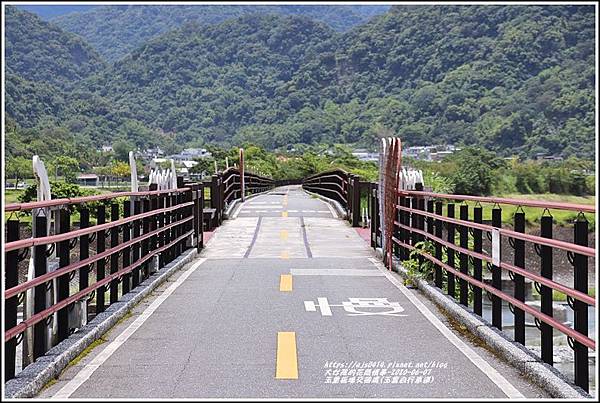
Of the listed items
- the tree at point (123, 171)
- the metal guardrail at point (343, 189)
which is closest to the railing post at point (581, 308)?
the tree at point (123, 171)

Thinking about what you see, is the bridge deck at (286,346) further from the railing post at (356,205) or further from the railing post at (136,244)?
the railing post at (356,205)

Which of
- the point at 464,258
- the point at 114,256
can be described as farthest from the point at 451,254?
the point at 114,256

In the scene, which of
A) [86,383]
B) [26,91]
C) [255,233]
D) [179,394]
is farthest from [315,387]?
[26,91]

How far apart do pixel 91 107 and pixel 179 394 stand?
156429mm

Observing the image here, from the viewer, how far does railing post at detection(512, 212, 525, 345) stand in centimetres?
741

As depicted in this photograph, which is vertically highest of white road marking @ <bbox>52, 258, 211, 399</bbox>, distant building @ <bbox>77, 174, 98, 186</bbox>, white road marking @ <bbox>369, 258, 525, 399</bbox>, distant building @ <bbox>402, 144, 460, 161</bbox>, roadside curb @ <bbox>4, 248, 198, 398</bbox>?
distant building @ <bbox>402, 144, 460, 161</bbox>

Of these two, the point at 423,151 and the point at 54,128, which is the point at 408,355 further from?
the point at 423,151

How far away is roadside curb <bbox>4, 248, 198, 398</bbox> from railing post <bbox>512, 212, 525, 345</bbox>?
13.2 feet

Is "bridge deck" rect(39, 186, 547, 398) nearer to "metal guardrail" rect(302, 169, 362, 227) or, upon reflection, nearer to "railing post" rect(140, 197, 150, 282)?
"railing post" rect(140, 197, 150, 282)

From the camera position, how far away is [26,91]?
130 meters

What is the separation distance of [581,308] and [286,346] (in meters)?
2.94

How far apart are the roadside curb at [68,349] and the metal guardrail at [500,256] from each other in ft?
12.8

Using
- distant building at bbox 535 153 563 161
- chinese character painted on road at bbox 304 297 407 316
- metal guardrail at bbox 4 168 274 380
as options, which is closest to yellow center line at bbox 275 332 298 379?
chinese character painted on road at bbox 304 297 407 316

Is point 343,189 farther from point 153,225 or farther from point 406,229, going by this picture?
point 153,225
